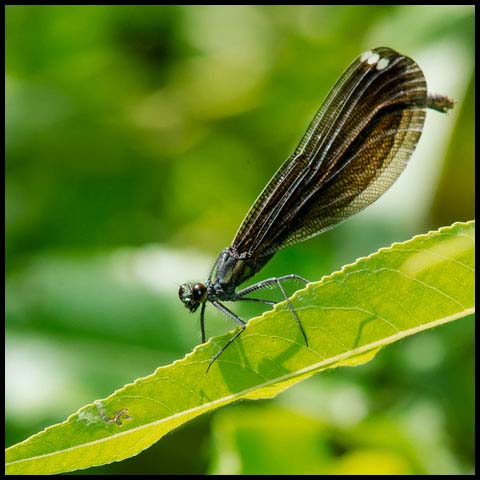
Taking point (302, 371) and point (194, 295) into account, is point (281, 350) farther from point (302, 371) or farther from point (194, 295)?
point (194, 295)

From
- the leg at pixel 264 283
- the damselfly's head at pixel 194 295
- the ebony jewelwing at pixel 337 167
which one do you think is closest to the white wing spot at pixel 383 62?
the ebony jewelwing at pixel 337 167

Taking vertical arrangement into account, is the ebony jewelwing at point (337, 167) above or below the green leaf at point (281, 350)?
above

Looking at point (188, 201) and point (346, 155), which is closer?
point (346, 155)

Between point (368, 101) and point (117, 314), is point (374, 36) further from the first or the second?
point (117, 314)

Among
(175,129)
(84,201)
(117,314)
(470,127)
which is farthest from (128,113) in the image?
(470,127)

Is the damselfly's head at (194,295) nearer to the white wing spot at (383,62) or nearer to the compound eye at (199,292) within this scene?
the compound eye at (199,292)

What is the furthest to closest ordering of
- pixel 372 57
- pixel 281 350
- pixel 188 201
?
1. pixel 188 201
2. pixel 372 57
3. pixel 281 350

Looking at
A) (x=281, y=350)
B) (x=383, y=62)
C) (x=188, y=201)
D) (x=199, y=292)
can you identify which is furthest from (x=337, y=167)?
(x=188, y=201)

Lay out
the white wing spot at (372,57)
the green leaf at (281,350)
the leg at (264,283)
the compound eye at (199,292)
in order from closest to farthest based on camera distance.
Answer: the green leaf at (281,350) → the white wing spot at (372,57) → the leg at (264,283) → the compound eye at (199,292)
